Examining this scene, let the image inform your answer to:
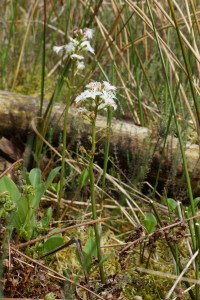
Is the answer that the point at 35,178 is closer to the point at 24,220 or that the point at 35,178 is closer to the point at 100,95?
the point at 24,220

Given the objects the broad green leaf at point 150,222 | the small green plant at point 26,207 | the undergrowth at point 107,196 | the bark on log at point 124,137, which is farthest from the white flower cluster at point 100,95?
the bark on log at point 124,137

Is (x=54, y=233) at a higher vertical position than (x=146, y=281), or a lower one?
higher

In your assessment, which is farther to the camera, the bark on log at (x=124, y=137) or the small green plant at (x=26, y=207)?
the bark on log at (x=124, y=137)

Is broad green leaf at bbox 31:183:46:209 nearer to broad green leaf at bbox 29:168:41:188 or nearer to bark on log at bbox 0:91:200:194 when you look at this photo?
broad green leaf at bbox 29:168:41:188

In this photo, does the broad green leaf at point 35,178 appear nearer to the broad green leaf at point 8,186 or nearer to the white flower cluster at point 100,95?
the broad green leaf at point 8,186

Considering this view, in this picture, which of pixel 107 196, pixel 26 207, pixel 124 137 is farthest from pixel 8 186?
pixel 124 137

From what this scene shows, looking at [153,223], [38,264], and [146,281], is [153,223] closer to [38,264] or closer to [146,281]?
[146,281]

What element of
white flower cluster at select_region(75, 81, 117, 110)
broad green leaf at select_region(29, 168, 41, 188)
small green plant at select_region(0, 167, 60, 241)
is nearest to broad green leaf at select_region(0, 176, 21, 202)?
small green plant at select_region(0, 167, 60, 241)

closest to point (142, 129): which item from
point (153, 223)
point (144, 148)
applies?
point (144, 148)
